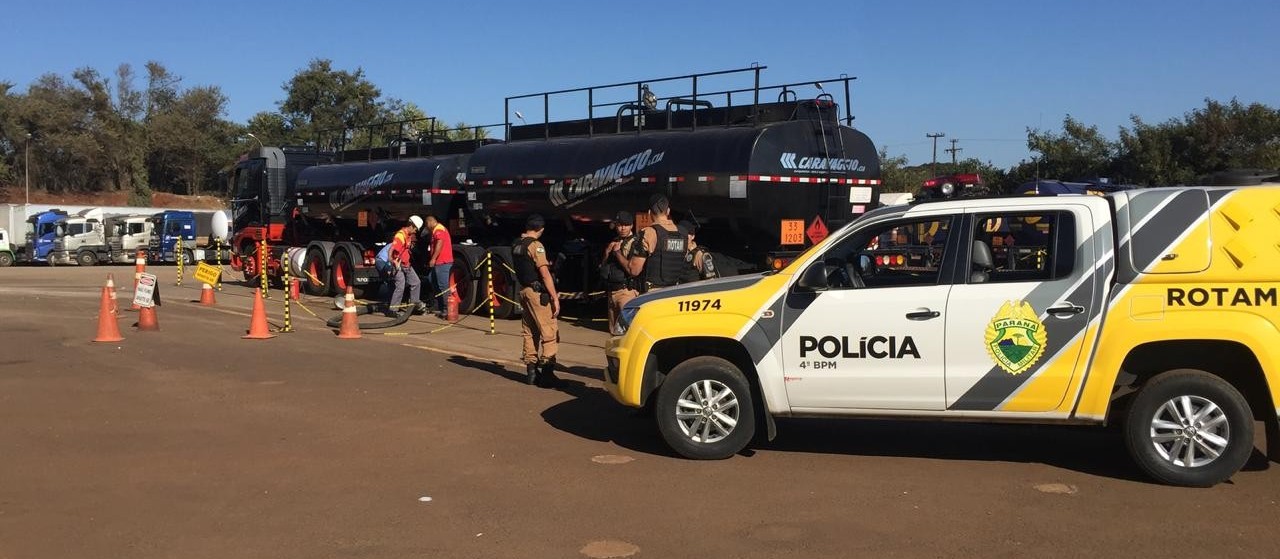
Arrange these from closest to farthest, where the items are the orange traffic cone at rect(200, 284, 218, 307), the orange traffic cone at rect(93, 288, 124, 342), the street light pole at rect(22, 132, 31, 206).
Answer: the orange traffic cone at rect(93, 288, 124, 342) → the orange traffic cone at rect(200, 284, 218, 307) → the street light pole at rect(22, 132, 31, 206)

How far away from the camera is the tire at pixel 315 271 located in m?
22.0

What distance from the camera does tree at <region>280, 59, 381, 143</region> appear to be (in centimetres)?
7138

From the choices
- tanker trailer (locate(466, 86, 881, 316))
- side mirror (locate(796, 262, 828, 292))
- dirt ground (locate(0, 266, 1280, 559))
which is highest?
tanker trailer (locate(466, 86, 881, 316))

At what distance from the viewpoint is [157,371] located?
11.2m

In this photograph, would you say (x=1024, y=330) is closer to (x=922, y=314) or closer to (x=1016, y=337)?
(x=1016, y=337)

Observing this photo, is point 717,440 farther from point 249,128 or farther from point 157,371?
point 249,128

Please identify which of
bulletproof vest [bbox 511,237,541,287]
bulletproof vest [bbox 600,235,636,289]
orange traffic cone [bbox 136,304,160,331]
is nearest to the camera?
bulletproof vest [bbox 511,237,541,287]

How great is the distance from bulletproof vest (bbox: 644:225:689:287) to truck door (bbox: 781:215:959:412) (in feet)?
9.93

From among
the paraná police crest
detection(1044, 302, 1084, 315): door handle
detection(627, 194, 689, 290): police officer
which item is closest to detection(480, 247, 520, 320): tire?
detection(627, 194, 689, 290): police officer

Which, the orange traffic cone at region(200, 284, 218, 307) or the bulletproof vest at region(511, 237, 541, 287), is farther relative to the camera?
the orange traffic cone at region(200, 284, 218, 307)

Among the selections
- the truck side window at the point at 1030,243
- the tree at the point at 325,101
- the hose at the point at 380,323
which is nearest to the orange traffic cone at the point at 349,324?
the hose at the point at 380,323

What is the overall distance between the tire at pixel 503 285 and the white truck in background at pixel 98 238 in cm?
3213

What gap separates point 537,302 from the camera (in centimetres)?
1036

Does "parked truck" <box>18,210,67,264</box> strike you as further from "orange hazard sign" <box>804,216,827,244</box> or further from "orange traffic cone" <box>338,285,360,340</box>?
"orange hazard sign" <box>804,216,827,244</box>
